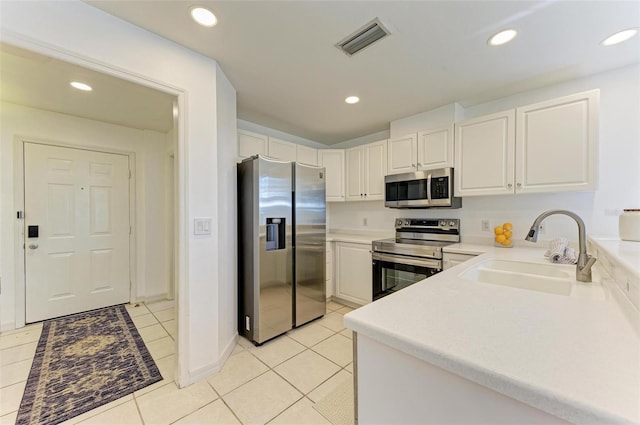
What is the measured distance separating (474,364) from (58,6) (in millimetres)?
2453

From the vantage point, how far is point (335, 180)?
3742 millimetres

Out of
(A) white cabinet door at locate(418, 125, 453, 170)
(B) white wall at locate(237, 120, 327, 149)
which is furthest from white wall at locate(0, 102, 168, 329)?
(A) white cabinet door at locate(418, 125, 453, 170)

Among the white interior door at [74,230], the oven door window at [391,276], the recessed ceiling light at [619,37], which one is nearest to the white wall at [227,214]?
the oven door window at [391,276]

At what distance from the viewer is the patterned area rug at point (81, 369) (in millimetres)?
1596

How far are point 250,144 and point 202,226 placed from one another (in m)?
1.41

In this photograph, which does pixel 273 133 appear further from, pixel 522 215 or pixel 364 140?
pixel 522 215

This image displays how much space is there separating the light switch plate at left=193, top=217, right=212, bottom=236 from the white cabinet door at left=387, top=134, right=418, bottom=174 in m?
2.25

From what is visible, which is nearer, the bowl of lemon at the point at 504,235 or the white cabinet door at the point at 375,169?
the bowl of lemon at the point at 504,235

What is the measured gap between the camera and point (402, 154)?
3.06 m

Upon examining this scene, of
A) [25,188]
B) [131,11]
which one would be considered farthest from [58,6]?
[25,188]

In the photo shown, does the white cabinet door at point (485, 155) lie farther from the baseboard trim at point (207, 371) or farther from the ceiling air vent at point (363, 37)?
the baseboard trim at point (207, 371)

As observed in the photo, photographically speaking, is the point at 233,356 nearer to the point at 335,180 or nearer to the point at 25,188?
the point at 335,180

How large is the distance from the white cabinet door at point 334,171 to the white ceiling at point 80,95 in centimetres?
204

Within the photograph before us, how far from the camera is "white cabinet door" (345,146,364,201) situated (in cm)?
351
